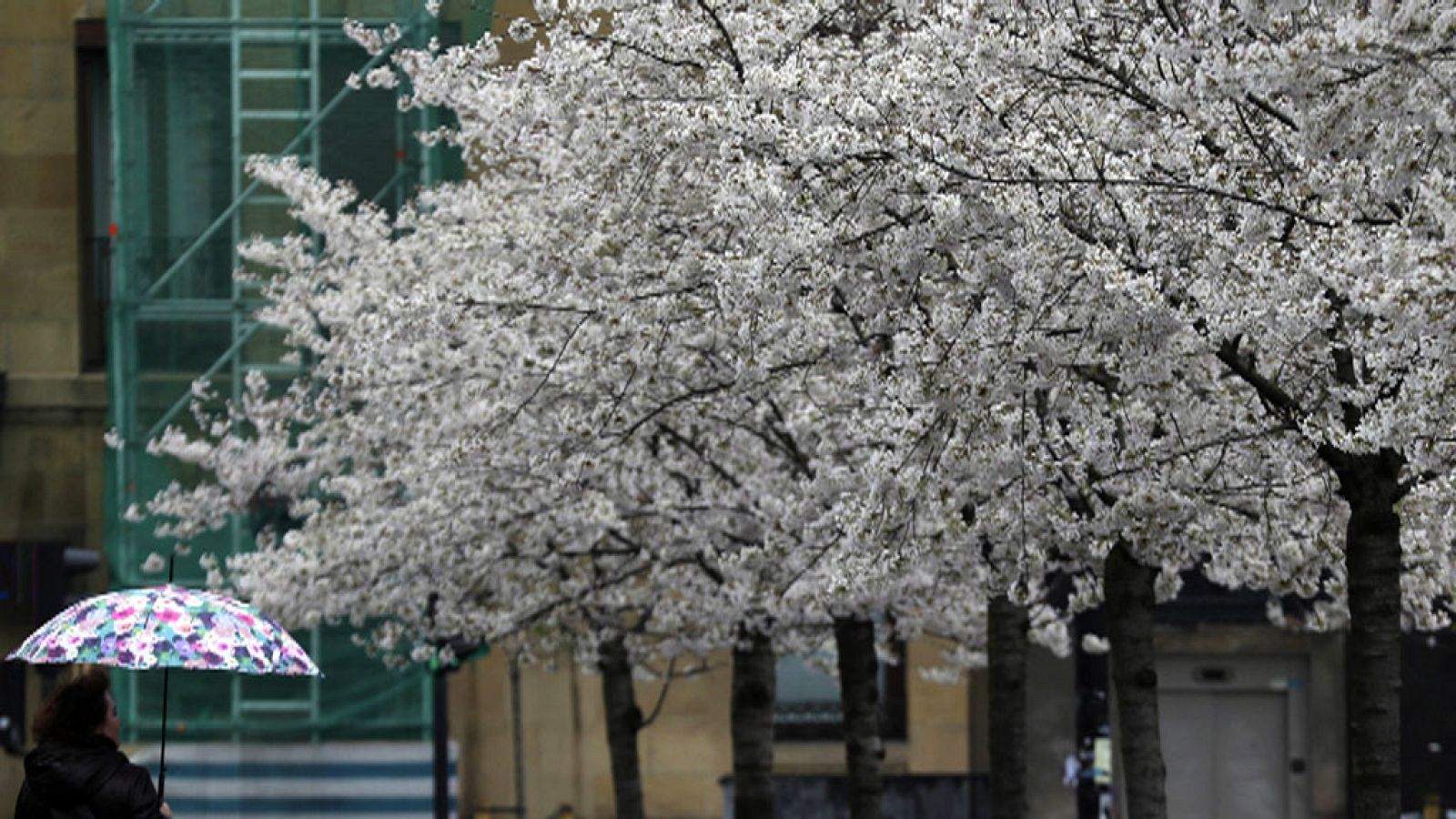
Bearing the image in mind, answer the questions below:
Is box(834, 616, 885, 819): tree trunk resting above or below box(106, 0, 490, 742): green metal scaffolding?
below

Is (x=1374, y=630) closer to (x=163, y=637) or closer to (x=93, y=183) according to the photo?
(x=163, y=637)

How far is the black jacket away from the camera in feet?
29.8

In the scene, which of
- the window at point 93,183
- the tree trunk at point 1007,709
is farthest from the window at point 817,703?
the tree trunk at point 1007,709

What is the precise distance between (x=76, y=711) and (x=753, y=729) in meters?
10.9

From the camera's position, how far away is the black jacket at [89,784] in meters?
9.07

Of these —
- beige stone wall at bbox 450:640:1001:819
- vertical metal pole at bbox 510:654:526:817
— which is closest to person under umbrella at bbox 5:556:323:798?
vertical metal pole at bbox 510:654:526:817

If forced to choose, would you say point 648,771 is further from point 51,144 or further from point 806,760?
point 51,144

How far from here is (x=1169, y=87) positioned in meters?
9.97

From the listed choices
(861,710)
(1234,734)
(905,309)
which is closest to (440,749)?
(861,710)

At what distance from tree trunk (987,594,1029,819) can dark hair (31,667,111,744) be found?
26.9 feet

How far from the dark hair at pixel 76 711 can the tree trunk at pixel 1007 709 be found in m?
8.20

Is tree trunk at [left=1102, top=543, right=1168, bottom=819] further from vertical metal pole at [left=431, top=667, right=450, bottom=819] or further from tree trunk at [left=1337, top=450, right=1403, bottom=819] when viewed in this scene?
vertical metal pole at [left=431, top=667, right=450, bottom=819]

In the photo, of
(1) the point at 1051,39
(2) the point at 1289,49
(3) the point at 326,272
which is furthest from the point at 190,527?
(2) the point at 1289,49

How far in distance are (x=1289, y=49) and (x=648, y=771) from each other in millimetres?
22019
